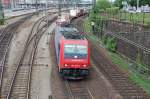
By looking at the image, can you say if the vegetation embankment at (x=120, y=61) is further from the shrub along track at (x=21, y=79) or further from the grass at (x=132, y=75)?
the shrub along track at (x=21, y=79)

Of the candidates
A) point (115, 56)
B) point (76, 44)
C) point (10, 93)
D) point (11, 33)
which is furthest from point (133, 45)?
point (11, 33)

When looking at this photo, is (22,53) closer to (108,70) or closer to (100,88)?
(108,70)

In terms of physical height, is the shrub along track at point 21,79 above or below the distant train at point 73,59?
below

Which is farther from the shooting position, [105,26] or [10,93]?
[105,26]

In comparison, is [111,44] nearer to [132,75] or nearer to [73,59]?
[132,75]

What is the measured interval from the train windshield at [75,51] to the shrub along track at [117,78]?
9.79 ft

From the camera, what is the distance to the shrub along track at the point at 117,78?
24344 millimetres

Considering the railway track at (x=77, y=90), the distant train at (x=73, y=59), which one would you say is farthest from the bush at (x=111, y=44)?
the railway track at (x=77, y=90)

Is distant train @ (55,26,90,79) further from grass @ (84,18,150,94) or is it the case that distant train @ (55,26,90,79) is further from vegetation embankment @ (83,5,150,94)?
vegetation embankment @ (83,5,150,94)

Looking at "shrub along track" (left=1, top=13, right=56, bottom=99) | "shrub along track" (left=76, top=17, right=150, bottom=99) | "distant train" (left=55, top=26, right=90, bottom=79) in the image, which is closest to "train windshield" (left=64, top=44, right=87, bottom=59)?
"distant train" (left=55, top=26, right=90, bottom=79)

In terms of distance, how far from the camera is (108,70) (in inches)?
1217

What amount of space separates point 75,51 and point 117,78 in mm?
4016

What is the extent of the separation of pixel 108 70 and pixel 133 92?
6309 millimetres

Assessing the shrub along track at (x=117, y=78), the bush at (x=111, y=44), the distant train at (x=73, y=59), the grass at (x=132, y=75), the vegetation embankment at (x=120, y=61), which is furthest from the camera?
the bush at (x=111, y=44)
